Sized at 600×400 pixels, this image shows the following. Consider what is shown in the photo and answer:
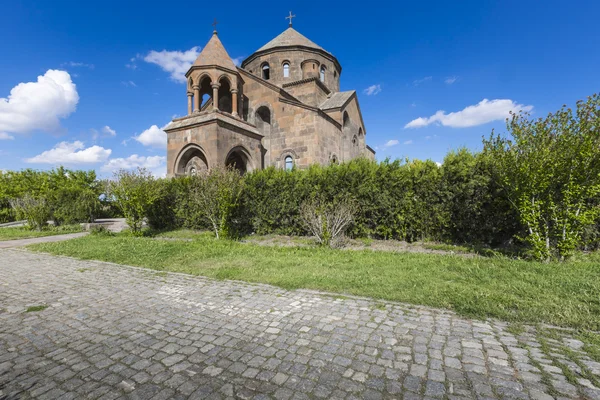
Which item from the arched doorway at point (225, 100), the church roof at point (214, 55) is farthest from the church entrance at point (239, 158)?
the church roof at point (214, 55)

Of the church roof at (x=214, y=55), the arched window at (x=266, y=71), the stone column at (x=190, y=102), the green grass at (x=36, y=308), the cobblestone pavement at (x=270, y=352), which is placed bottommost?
the cobblestone pavement at (x=270, y=352)

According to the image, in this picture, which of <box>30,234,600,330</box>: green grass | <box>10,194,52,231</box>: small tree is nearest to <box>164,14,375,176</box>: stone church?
<box>10,194,52,231</box>: small tree

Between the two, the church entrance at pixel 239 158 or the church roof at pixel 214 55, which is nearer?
the church roof at pixel 214 55

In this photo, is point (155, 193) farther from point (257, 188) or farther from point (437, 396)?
point (437, 396)

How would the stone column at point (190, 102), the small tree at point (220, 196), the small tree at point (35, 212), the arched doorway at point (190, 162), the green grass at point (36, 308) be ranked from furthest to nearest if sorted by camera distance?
the stone column at point (190, 102) < the arched doorway at point (190, 162) < the small tree at point (35, 212) < the small tree at point (220, 196) < the green grass at point (36, 308)

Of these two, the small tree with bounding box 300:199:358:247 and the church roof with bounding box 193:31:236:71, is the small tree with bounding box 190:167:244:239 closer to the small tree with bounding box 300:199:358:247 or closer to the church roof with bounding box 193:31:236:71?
the small tree with bounding box 300:199:358:247

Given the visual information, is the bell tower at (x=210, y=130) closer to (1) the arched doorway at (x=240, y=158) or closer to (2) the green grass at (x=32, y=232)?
(1) the arched doorway at (x=240, y=158)

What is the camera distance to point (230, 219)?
469 inches

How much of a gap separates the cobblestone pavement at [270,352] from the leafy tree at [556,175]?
419cm

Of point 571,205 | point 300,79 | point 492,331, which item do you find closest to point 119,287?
point 492,331

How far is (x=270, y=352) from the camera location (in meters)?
2.92

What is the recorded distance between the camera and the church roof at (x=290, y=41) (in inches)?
971

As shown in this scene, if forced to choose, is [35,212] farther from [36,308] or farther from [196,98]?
[36,308]

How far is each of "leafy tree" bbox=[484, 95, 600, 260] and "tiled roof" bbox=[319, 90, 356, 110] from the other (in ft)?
53.6
